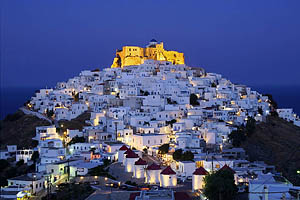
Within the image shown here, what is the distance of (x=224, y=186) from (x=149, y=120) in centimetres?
2011

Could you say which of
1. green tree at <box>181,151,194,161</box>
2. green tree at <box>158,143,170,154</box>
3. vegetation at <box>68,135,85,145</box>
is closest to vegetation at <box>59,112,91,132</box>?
vegetation at <box>68,135,85,145</box>

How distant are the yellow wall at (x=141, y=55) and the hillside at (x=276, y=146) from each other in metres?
25.5

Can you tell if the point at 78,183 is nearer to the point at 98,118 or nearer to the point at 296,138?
the point at 98,118

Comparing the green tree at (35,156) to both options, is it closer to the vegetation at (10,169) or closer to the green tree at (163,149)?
the vegetation at (10,169)

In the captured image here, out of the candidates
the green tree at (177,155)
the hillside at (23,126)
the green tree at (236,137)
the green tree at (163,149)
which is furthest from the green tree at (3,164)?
the green tree at (236,137)

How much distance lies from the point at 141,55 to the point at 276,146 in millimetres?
31958

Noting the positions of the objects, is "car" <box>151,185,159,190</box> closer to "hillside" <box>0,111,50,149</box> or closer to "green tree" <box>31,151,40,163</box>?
"green tree" <box>31,151,40,163</box>

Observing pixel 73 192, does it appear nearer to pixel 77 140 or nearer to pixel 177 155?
pixel 177 155

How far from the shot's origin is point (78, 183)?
2866 cm

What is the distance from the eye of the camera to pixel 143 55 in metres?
67.7

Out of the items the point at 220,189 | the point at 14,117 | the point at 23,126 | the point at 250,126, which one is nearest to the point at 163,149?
the point at 250,126

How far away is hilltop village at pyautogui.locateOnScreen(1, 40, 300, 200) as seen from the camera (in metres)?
27.2

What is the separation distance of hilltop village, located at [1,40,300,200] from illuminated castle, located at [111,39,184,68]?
246 cm

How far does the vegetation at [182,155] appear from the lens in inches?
1222
